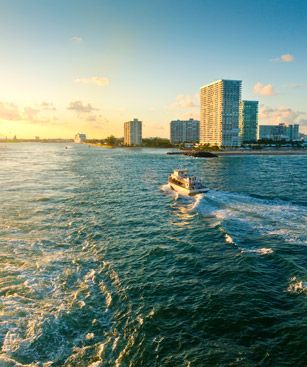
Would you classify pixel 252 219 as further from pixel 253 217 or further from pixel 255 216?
pixel 255 216

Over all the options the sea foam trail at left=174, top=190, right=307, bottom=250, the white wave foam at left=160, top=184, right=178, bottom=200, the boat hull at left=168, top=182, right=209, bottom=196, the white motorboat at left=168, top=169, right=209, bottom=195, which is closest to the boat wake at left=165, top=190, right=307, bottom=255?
the sea foam trail at left=174, top=190, right=307, bottom=250

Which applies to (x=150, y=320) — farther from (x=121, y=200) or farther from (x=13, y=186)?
(x=13, y=186)

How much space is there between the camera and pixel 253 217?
44156 mm

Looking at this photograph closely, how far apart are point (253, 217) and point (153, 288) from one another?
79.7ft

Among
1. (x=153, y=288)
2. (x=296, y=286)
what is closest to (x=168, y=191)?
(x=153, y=288)

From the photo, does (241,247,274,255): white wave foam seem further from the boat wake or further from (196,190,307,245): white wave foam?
(196,190,307,245): white wave foam

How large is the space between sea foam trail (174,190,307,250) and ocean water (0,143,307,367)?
8.6 inches

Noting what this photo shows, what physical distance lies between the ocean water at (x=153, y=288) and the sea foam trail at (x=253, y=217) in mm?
218

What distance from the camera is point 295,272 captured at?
25906 millimetres

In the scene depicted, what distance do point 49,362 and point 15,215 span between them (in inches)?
1292

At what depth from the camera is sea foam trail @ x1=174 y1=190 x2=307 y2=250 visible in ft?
113

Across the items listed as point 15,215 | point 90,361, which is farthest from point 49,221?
point 90,361

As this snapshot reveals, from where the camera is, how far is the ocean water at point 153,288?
55.8 ft

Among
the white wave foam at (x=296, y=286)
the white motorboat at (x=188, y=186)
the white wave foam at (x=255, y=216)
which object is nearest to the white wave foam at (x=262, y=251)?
the white wave foam at (x=255, y=216)
